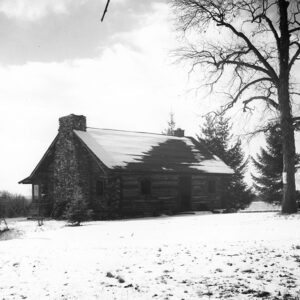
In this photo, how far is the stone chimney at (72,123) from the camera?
28.1 meters

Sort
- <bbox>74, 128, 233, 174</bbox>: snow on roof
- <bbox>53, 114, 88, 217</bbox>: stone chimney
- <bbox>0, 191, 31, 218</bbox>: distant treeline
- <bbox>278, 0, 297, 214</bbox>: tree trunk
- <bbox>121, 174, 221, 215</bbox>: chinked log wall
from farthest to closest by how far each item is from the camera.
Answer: <bbox>0, 191, 31, 218</bbox>: distant treeline → <bbox>53, 114, 88, 217</bbox>: stone chimney → <bbox>74, 128, 233, 174</bbox>: snow on roof → <bbox>121, 174, 221, 215</bbox>: chinked log wall → <bbox>278, 0, 297, 214</bbox>: tree trunk

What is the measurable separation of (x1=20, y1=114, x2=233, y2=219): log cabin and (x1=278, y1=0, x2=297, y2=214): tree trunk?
8.36 metres

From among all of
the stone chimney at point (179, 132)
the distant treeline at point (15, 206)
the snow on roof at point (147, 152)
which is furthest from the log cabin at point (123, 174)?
the stone chimney at point (179, 132)

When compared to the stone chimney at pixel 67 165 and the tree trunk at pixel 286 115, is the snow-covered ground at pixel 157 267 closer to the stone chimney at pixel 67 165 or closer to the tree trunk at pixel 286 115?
the tree trunk at pixel 286 115

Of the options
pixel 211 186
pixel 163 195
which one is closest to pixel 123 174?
pixel 163 195

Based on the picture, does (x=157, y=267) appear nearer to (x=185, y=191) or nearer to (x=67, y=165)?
(x=185, y=191)

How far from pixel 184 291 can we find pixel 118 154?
20.1 meters

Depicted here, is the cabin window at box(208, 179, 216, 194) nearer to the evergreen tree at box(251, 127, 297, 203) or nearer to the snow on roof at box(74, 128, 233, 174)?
the snow on roof at box(74, 128, 233, 174)

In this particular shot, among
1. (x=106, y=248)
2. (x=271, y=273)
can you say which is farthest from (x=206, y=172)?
(x=271, y=273)

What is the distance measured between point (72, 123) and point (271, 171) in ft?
71.8

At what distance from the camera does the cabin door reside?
92.3 ft

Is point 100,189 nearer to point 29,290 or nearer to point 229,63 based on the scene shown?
point 229,63

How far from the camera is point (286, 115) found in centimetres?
2023

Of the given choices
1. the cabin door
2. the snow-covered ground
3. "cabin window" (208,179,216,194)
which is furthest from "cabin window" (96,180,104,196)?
the snow-covered ground
